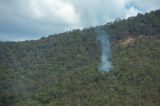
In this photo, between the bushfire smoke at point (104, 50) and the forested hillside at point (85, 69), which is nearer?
the forested hillside at point (85, 69)

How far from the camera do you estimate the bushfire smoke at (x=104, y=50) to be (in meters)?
51.6

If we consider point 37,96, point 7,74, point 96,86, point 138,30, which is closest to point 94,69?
point 96,86

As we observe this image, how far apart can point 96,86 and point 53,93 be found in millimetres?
5488

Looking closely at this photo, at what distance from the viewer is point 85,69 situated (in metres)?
53.4

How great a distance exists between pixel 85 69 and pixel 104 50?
7.26 meters

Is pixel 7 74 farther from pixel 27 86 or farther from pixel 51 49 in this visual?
pixel 51 49

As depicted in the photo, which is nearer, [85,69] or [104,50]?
[85,69]

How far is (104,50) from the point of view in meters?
59.6

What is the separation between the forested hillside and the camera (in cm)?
4497

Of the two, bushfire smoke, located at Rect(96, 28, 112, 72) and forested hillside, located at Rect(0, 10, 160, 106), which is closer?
forested hillside, located at Rect(0, 10, 160, 106)

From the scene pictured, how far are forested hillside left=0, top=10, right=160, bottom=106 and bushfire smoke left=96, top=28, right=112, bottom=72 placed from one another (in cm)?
71

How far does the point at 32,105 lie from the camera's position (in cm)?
4719

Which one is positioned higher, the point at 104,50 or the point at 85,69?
the point at 104,50

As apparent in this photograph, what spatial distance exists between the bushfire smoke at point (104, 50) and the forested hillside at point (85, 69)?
0.71 meters
